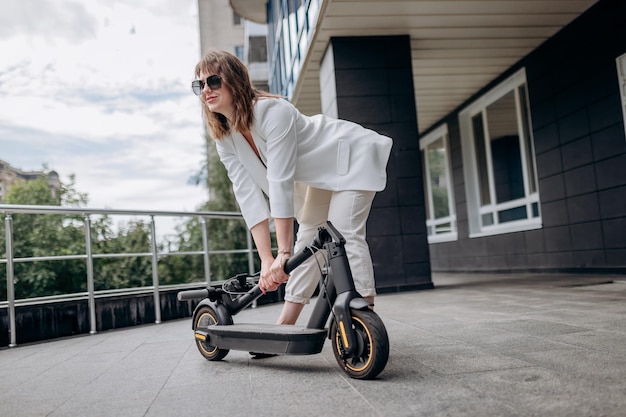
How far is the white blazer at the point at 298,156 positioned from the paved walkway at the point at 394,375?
2.22ft

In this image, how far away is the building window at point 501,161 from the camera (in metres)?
7.44

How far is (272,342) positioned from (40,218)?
154 inches

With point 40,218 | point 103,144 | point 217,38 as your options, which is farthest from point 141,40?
point 40,218

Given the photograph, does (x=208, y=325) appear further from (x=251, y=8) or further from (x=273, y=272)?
(x=251, y=8)

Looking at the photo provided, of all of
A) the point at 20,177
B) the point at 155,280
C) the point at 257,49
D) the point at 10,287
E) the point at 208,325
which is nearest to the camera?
the point at 208,325

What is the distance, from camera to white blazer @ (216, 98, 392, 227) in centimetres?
219

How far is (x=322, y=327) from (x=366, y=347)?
27cm

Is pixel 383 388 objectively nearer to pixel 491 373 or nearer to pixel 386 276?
pixel 491 373

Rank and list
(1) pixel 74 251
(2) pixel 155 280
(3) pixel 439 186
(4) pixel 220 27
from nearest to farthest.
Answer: (2) pixel 155 280, (1) pixel 74 251, (3) pixel 439 186, (4) pixel 220 27

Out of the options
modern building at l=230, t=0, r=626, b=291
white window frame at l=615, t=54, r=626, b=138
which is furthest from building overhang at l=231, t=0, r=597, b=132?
white window frame at l=615, t=54, r=626, b=138

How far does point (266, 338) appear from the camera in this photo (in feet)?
7.29

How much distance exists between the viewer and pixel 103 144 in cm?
3481

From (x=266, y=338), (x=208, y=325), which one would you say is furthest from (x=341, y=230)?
(x=208, y=325)

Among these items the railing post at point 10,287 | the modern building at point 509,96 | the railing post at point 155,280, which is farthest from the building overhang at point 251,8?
the railing post at point 10,287
